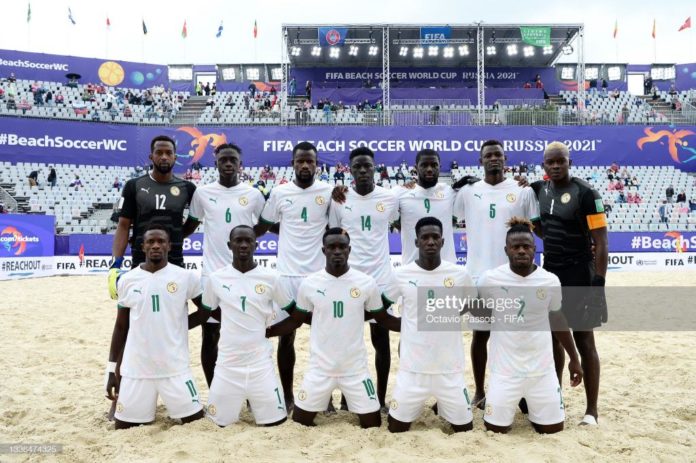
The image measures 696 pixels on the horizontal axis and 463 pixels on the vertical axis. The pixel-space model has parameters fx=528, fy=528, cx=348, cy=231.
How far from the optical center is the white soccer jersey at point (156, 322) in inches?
160

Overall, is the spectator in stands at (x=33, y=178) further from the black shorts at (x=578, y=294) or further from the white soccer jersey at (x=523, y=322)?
the black shorts at (x=578, y=294)

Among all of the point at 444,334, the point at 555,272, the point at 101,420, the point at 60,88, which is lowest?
the point at 101,420

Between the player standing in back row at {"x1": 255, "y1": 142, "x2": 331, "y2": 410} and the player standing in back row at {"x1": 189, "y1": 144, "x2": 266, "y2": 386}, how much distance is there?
0.77ft

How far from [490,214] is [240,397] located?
2628 millimetres

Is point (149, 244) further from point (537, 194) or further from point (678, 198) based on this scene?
point (678, 198)

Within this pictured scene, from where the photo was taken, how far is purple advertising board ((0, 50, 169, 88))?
30.4 metres

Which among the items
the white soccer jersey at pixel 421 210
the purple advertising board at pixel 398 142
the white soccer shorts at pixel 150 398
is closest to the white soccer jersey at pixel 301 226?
the white soccer jersey at pixel 421 210

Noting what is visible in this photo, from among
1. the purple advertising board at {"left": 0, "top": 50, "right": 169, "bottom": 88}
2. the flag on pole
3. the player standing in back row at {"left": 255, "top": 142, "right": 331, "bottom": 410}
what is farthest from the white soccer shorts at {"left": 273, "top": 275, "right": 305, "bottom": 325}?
the flag on pole

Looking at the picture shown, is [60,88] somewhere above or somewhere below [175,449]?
above

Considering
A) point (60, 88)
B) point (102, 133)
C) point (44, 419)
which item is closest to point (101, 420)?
point (44, 419)

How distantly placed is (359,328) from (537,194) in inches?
78.9

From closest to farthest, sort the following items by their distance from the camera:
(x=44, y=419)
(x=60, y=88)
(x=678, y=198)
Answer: (x=44, y=419)
(x=678, y=198)
(x=60, y=88)

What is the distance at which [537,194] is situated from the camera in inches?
184

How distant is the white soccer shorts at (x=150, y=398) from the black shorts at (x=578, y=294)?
3.01 metres
